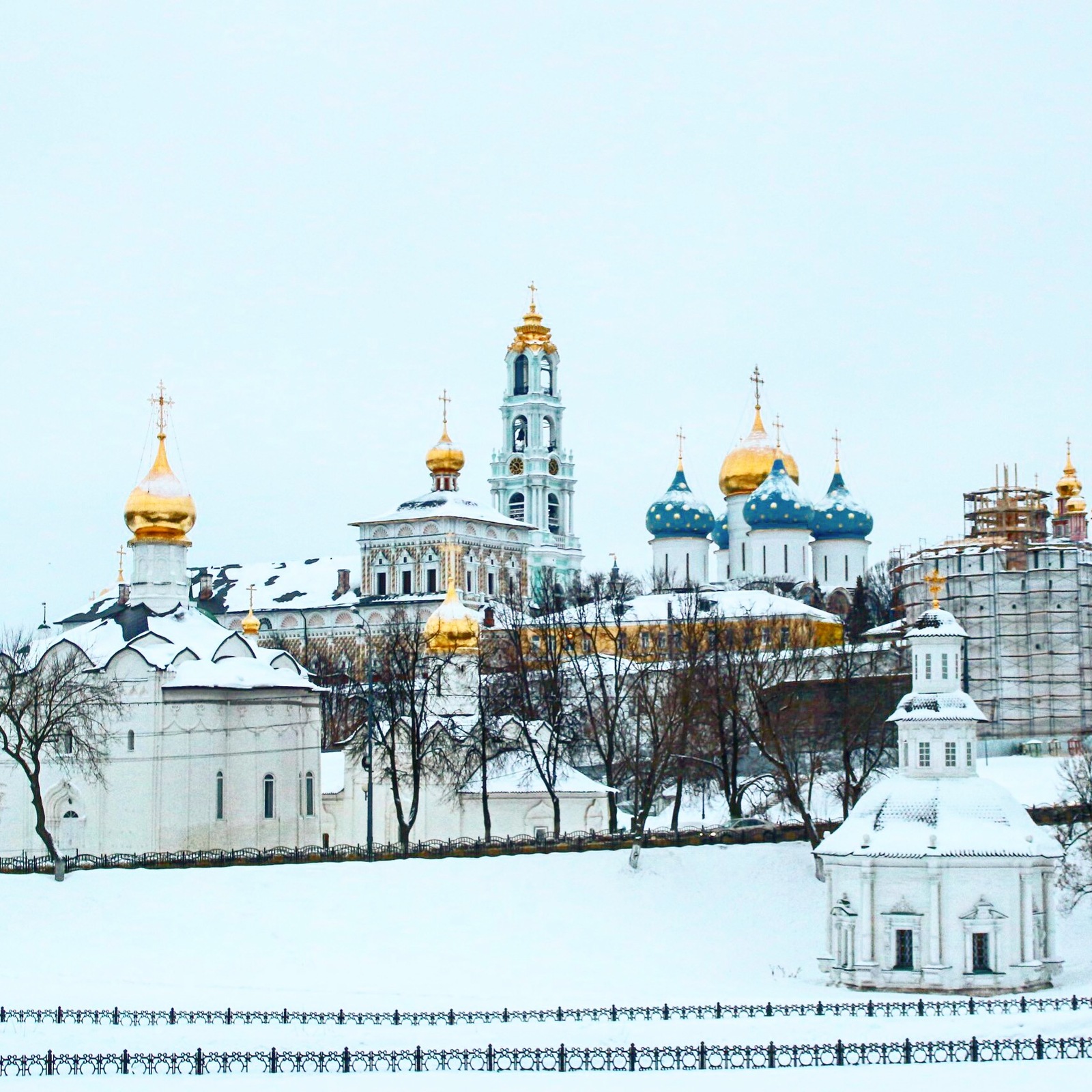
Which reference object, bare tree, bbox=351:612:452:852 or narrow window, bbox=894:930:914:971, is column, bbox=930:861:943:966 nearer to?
narrow window, bbox=894:930:914:971

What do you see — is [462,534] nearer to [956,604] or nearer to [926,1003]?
[956,604]

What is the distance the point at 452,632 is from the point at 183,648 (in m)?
9.75

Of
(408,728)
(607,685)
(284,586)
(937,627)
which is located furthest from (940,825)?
(284,586)

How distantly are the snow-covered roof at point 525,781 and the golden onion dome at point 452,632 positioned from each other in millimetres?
5595

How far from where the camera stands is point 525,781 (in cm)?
6272

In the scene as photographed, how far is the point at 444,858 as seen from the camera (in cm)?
5444

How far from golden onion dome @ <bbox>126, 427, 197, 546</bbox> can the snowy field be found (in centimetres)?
1552

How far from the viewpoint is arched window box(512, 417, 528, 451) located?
126 m

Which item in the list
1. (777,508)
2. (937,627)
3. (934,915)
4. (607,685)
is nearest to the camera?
(934,915)

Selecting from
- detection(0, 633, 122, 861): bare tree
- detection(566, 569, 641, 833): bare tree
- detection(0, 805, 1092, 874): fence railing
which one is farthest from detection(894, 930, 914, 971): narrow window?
detection(0, 633, 122, 861): bare tree

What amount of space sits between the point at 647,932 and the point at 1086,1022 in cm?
1233

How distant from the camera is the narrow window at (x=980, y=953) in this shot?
151 feet

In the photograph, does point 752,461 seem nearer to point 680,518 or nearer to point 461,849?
point 680,518

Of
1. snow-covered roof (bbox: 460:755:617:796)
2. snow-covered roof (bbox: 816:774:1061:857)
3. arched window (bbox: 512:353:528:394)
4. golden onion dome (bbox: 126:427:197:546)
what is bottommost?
snow-covered roof (bbox: 816:774:1061:857)
